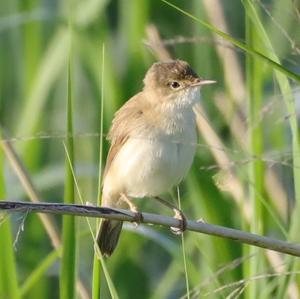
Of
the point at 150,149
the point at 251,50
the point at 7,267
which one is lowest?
the point at 7,267

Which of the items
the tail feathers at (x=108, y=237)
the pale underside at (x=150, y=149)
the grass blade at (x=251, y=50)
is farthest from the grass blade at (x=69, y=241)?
the tail feathers at (x=108, y=237)

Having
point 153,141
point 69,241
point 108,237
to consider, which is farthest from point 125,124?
point 69,241

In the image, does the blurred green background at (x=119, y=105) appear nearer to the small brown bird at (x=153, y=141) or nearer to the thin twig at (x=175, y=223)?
the small brown bird at (x=153, y=141)

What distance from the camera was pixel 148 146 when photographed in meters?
3.46

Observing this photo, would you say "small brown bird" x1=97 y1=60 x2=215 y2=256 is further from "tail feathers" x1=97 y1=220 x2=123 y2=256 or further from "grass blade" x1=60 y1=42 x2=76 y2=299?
"grass blade" x1=60 y1=42 x2=76 y2=299

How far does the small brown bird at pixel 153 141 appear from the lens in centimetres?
344

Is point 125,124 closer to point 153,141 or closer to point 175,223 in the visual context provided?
point 153,141

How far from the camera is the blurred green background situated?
372 centimetres

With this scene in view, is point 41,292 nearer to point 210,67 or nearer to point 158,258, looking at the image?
point 158,258

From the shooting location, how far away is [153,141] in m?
3.46

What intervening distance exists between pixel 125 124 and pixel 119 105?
0.98m

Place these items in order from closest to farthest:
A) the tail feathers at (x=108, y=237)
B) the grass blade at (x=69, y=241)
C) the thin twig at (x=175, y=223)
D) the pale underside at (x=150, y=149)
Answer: the thin twig at (x=175, y=223)
the grass blade at (x=69, y=241)
the pale underside at (x=150, y=149)
the tail feathers at (x=108, y=237)

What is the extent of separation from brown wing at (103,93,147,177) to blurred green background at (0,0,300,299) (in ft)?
0.68

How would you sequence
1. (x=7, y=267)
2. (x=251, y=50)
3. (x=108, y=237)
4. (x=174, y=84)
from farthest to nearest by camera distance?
1. (x=174, y=84)
2. (x=108, y=237)
3. (x=7, y=267)
4. (x=251, y=50)
